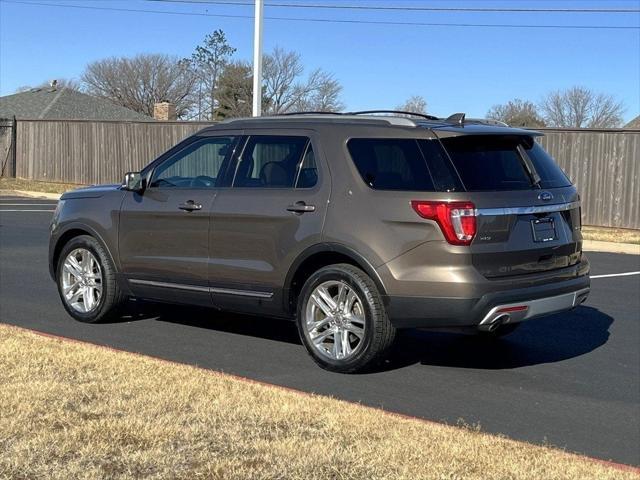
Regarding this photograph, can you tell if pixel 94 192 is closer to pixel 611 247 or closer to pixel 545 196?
pixel 545 196

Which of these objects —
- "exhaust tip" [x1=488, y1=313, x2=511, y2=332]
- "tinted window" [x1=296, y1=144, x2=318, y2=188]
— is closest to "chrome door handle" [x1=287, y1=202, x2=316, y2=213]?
"tinted window" [x1=296, y1=144, x2=318, y2=188]

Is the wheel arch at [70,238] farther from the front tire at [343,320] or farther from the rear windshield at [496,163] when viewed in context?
the rear windshield at [496,163]

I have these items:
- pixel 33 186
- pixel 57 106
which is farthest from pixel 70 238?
pixel 57 106

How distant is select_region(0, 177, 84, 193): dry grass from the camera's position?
2991 cm

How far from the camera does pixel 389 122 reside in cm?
653

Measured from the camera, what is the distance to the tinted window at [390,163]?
6230mm

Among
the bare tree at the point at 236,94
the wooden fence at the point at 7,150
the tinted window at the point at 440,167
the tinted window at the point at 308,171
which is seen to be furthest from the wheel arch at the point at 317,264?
the bare tree at the point at 236,94

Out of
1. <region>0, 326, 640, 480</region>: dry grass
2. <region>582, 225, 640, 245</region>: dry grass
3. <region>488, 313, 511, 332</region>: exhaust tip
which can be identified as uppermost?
<region>488, 313, 511, 332</region>: exhaust tip

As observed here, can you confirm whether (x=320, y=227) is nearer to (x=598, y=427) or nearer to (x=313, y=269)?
(x=313, y=269)

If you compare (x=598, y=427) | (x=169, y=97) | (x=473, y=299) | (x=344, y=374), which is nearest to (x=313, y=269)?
(x=344, y=374)

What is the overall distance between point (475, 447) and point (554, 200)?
2.53 metres

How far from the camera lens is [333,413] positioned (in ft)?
16.9

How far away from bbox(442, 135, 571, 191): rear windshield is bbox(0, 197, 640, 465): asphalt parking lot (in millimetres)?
1512

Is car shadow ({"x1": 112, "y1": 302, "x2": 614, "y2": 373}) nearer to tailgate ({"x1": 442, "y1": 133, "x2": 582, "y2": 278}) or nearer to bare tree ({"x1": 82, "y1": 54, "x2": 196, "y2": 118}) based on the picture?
tailgate ({"x1": 442, "y1": 133, "x2": 582, "y2": 278})
